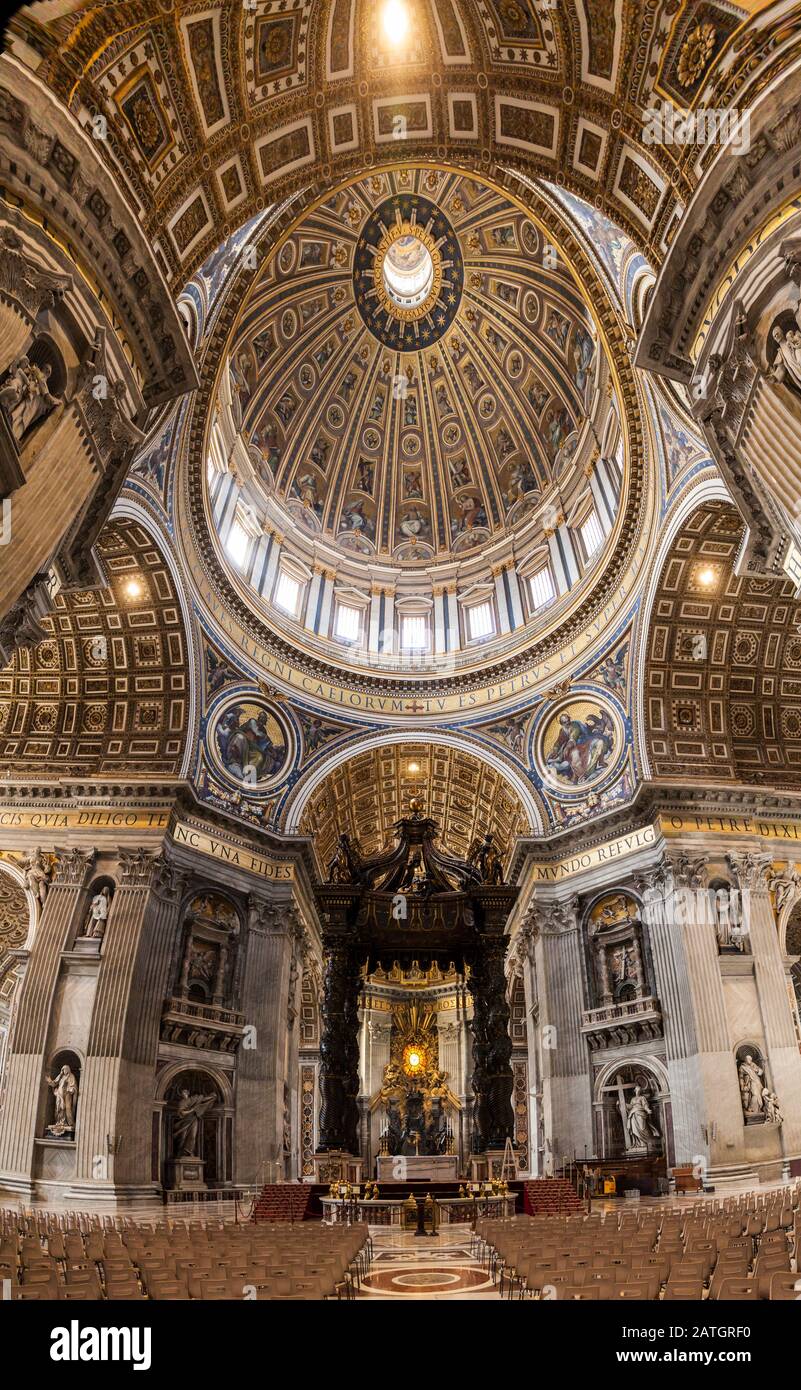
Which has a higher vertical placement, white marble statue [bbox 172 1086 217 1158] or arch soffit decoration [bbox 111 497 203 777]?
arch soffit decoration [bbox 111 497 203 777]

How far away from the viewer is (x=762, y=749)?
24.9 metres

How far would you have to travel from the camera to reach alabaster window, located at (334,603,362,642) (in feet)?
104

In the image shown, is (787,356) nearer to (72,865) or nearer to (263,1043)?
(72,865)

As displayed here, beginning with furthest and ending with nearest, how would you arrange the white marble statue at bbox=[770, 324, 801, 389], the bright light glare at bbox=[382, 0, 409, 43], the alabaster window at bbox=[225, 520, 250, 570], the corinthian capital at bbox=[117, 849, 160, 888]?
the alabaster window at bbox=[225, 520, 250, 570] → the corinthian capital at bbox=[117, 849, 160, 888] → the bright light glare at bbox=[382, 0, 409, 43] → the white marble statue at bbox=[770, 324, 801, 389]

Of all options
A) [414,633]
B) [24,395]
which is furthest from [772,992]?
[24,395]

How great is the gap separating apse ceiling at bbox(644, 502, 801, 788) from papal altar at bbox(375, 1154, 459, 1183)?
1358cm

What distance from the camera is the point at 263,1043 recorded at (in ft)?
77.2

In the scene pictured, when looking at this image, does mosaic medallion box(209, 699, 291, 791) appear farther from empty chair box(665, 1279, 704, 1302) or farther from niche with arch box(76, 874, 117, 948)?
empty chair box(665, 1279, 704, 1302)

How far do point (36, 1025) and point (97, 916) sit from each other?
2843 millimetres

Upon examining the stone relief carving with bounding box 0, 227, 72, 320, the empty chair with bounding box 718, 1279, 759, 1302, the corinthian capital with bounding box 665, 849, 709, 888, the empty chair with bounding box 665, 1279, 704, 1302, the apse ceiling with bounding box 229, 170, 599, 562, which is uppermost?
the apse ceiling with bounding box 229, 170, 599, 562

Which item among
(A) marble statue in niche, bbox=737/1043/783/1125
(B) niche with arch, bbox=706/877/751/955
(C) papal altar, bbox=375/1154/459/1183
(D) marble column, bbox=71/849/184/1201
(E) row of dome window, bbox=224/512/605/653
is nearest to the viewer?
(D) marble column, bbox=71/849/184/1201

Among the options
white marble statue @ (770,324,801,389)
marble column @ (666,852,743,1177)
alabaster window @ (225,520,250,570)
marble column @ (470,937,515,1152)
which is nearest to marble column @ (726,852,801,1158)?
marble column @ (666,852,743,1177)

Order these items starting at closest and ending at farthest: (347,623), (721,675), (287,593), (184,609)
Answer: (184,609) → (721,675) → (287,593) → (347,623)
